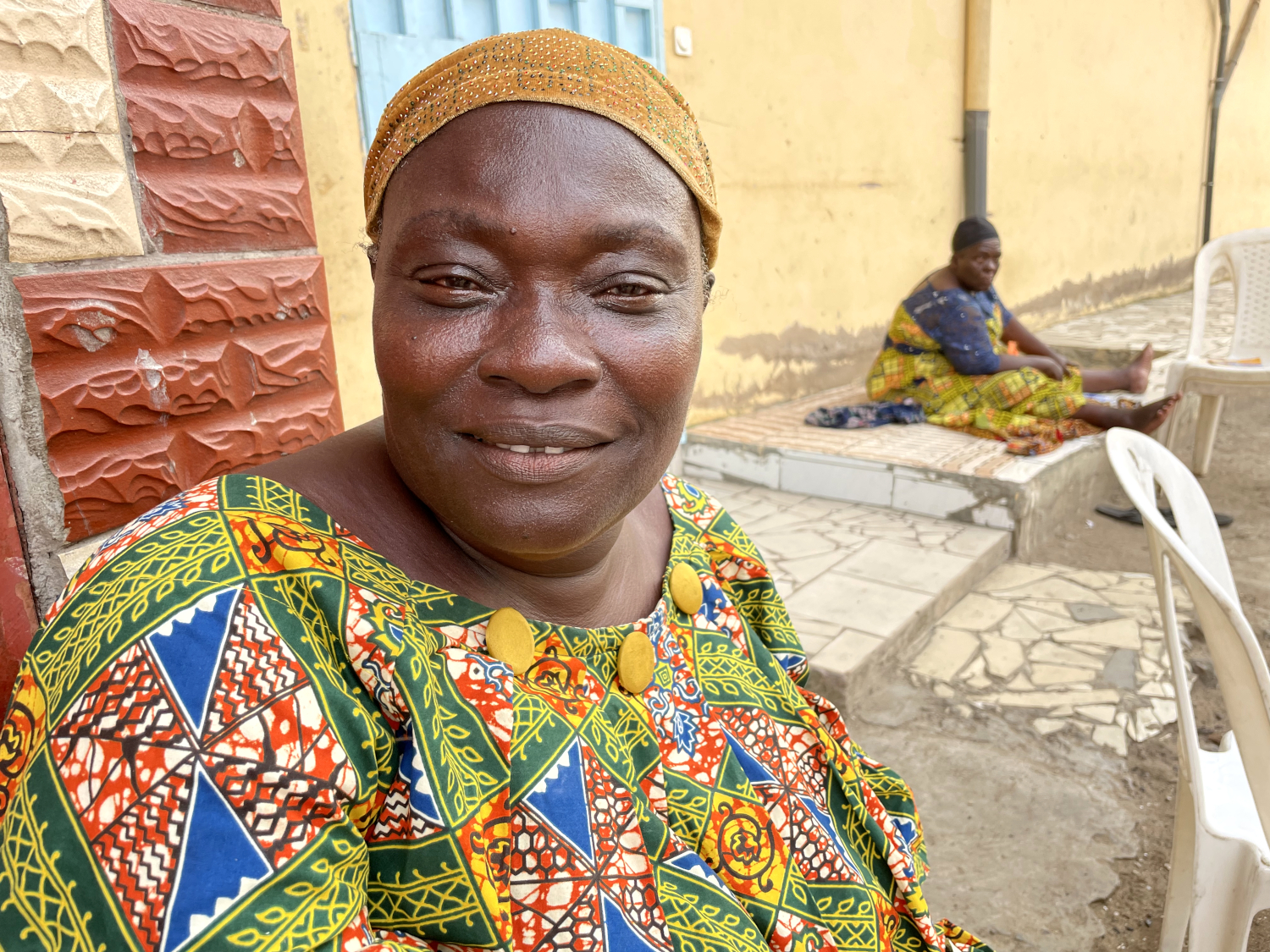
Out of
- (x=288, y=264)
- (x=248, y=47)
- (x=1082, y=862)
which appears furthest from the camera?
(x=1082, y=862)

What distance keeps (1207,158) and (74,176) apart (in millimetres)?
14414

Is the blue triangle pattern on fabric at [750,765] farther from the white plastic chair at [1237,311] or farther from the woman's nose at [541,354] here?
the white plastic chair at [1237,311]

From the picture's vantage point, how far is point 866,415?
18.8 ft

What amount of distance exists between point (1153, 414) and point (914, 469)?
1.36 m

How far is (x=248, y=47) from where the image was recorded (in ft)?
5.43

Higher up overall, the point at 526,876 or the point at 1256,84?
the point at 1256,84

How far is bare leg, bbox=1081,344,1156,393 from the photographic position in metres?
5.86

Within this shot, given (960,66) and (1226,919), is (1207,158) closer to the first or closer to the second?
(960,66)

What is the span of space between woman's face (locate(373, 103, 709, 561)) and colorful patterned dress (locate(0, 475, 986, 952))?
150 mm

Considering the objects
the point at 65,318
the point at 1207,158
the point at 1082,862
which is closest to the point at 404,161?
the point at 65,318

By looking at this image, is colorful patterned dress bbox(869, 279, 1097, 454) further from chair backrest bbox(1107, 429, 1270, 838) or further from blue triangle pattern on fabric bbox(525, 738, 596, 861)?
blue triangle pattern on fabric bbox(525, 738, 596, 861)

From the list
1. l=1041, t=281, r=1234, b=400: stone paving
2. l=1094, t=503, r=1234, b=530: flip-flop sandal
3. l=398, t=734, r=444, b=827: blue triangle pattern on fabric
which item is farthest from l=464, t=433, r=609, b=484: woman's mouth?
l=1041, t=281, r=1234, b=400: stone paving

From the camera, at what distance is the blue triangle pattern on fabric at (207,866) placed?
2.35 ft

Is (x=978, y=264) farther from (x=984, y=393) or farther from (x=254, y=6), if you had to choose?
(x=254, y=6)
